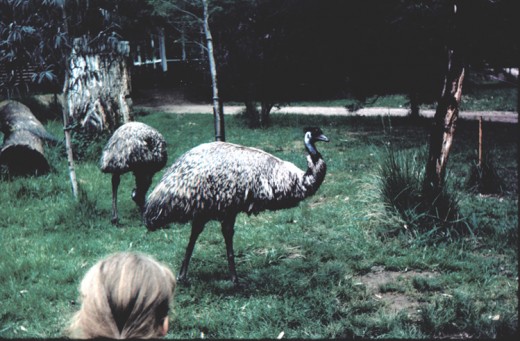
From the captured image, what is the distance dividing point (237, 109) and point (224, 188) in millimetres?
14746

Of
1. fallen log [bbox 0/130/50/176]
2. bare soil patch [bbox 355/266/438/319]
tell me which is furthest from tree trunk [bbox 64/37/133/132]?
bare soil patch [bbox 355/266/438/319]

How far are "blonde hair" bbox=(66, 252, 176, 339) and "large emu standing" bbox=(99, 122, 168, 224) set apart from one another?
5294 mm

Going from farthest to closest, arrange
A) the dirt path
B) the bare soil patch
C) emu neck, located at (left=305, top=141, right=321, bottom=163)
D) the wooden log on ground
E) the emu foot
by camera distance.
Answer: the dirt path, the wooden log on ground, emu neck, located at (left=305, top=141, right=321, bottom=163), the emu foot, the bare soil patch

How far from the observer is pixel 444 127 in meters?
6.73

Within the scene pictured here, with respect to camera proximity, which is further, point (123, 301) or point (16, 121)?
point (16, 121)

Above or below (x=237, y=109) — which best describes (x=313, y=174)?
below

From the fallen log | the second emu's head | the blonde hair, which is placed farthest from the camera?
the fallen log

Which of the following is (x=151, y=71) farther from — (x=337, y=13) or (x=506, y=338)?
(x=506, y=338)

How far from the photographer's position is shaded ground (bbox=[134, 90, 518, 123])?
56.5ft

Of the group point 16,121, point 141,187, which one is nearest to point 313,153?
point 141,187

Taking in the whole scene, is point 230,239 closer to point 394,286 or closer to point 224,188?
point 224,188

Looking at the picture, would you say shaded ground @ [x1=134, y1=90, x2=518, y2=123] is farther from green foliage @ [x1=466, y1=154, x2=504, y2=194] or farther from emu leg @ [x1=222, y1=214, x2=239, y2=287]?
emu leg @ [x1=222, y1=214, x2=239, y2=287]

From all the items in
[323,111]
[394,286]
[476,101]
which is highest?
[476,101]

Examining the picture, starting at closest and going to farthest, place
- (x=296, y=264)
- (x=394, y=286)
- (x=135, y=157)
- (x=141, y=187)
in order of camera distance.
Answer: (x=394, y=286) < (x=296, y=264) < (x=135, y=157) < (x=141, y=187)
